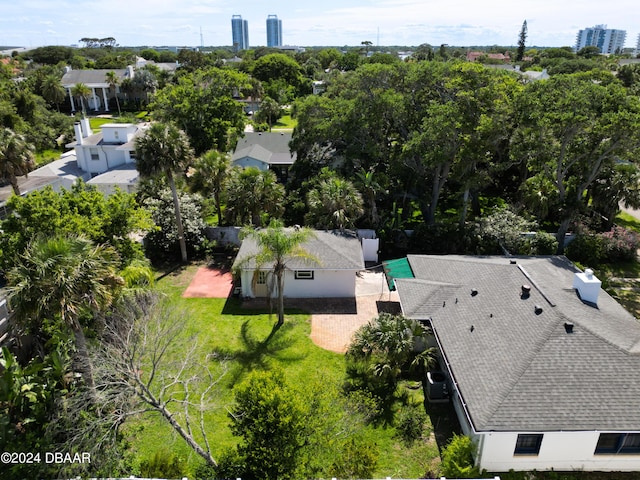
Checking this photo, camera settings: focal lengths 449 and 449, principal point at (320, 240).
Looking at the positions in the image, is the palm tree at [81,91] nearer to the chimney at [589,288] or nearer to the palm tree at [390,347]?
the palm tree at [390,347]

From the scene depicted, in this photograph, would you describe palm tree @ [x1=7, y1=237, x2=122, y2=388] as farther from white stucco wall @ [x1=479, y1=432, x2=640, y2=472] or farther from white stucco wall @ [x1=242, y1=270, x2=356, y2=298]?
white stucco wall @ [x1=479, y1=432, x2=640, y2=472]

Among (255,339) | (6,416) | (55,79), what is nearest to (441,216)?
(255,339)

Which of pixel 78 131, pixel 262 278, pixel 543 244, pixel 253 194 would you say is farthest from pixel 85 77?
pixel 543 244

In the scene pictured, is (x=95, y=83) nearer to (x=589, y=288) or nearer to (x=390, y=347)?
(x=390, y=347)

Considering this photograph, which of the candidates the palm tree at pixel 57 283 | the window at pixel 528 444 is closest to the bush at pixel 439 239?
the window at pixel 528 444

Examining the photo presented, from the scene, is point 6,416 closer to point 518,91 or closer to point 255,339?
point 255,339
